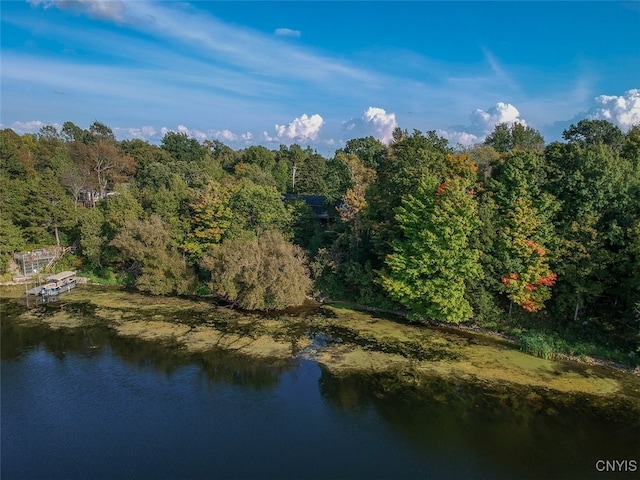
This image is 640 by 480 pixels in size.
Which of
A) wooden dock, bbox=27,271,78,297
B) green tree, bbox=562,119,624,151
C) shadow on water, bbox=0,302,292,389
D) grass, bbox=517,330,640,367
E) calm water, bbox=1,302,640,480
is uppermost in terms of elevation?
green tree, bbox=562,119,624,151

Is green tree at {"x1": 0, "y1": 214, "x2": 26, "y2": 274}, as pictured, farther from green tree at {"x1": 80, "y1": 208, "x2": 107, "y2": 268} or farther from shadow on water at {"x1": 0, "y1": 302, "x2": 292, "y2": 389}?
shadow on water at {"x1": 0, "y1": 302, "x2": 292, "y2": 389}

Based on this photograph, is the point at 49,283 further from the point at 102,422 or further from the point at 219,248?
the point at 102,422

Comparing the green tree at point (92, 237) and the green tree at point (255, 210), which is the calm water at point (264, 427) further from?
the green tree at point (92, 237)

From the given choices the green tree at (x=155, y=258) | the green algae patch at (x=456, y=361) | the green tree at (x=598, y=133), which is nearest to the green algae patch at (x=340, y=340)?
the green algae patch at (x=456, y=361)

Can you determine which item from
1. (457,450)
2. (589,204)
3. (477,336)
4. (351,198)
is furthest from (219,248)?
(589,204)

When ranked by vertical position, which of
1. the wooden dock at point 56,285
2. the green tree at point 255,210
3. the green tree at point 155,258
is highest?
the green tree at point 255,210

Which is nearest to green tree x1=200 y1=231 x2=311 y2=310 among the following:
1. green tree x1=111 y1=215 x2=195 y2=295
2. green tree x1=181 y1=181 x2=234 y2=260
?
green tree x1=111 y1=215 x2=195 y2=295

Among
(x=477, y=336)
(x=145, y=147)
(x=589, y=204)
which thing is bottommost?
(x=477, y=336)
